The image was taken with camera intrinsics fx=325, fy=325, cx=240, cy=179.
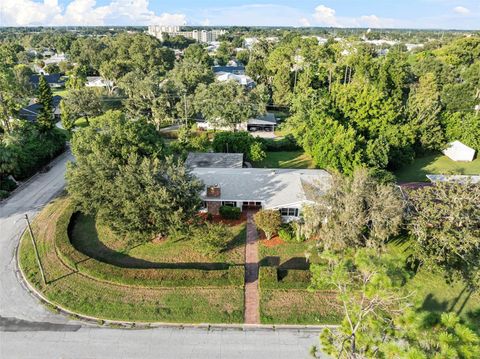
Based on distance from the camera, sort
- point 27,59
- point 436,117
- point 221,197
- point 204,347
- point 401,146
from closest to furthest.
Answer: point 204,347 < point 221,197 < point 401,146 < point 436,117 < point 27,59

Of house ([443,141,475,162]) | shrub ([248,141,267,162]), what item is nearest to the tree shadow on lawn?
shrub ([248,141,267,162])

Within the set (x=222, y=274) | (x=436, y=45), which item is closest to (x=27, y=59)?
(x=222, y=274)

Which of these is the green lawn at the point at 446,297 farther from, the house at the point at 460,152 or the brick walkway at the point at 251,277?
the house at the point at 460,152

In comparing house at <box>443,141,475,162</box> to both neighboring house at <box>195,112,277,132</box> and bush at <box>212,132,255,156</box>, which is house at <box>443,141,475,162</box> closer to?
neighboring house at <box>195,112,277,132</box>

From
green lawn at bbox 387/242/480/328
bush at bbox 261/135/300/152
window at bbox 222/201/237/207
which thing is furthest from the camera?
bush at bbox 261/135/300/152

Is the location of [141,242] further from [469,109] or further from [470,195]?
[469,109]

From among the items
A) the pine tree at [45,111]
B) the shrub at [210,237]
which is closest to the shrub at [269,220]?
the shrub at [210,237]

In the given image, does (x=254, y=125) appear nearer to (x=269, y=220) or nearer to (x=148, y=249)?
(x=269, y=220)

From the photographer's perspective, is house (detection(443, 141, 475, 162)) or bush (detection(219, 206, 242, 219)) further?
house (detection(443, 141, 475, 162))

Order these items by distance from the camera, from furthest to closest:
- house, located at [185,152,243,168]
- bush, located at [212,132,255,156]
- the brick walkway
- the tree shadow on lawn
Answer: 1. bush, located at [212,132,255,156]
2. house, located at [185,152,243,168]
3. the tree shadow on lawn
4. the brick walkway
